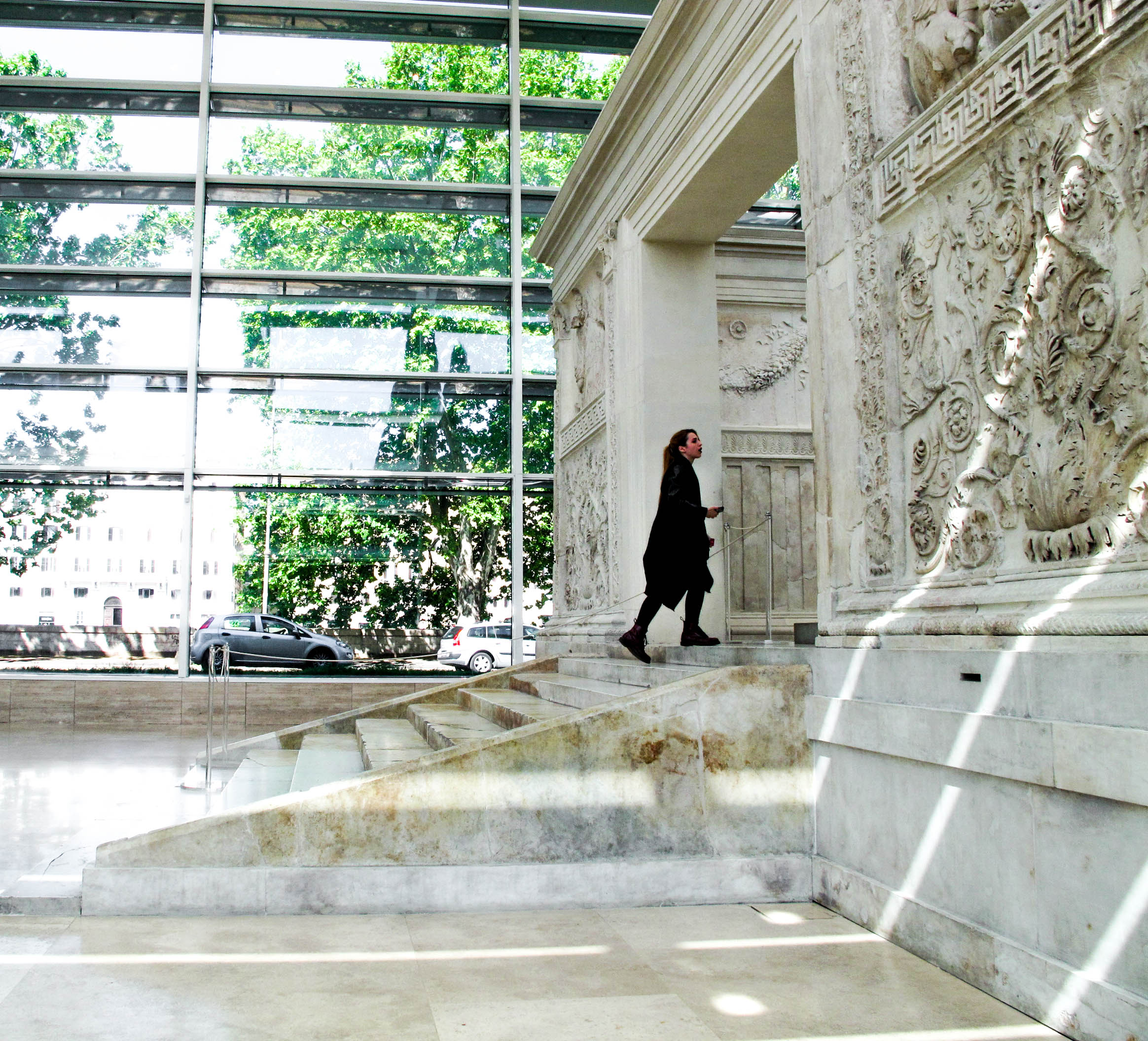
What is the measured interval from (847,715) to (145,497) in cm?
A: 1203

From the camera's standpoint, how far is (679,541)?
7.08m

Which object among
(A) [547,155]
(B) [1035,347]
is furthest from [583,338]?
(B) [1035,347]

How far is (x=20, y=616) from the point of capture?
14641 millimetres

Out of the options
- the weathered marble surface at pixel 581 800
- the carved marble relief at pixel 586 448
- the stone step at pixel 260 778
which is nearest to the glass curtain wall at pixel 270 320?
the carved marble relief at pixel 586 448

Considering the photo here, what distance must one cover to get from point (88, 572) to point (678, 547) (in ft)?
33.6

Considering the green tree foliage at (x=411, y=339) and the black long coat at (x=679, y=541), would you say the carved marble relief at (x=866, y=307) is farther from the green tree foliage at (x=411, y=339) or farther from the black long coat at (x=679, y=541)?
the green tree foliage at (x=411, y=339)

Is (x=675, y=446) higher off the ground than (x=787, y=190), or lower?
lower

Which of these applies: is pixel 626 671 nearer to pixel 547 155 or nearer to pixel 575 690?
pixel 575 690

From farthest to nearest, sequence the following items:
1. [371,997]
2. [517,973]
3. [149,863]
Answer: [149,863], [517,973], [371,997]

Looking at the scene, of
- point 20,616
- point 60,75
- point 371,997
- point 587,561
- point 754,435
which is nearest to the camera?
point 371,997

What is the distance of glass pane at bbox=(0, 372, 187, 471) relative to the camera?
48.0 ft

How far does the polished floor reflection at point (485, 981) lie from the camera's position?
3.36 m

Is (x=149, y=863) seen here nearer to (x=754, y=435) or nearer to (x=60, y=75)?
(x=754, y=435)

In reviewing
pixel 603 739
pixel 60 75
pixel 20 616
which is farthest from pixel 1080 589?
pixel 60 75
